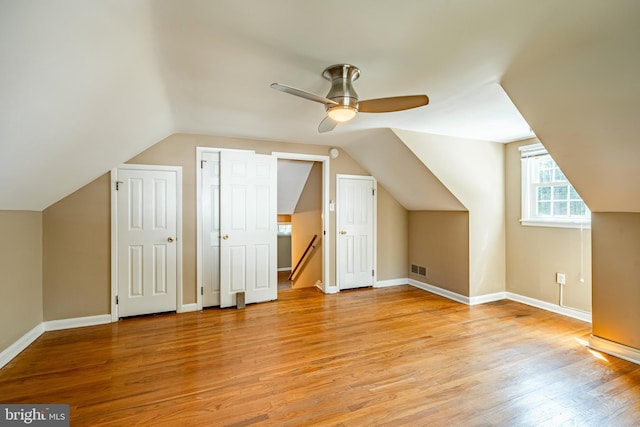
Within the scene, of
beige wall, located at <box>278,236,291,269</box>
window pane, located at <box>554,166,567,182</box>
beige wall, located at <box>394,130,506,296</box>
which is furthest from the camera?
beige wall, located at <box>278,236,291,269</box>

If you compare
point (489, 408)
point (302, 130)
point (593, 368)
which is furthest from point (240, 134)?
point (593, 368)

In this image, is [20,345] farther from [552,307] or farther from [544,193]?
[544,193]

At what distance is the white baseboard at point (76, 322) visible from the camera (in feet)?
10.3

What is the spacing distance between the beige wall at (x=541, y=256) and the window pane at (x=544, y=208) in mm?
209

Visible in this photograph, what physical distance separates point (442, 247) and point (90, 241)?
4540 millimetres

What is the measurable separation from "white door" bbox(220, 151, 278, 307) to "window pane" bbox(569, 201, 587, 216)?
3.72 metres

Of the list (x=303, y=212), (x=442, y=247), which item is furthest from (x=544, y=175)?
(x=303, y=212)

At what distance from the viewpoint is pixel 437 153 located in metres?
3.77

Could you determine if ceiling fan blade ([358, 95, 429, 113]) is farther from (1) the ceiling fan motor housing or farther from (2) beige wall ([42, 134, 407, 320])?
(2) beige wall ([42, 134, 407, 320])

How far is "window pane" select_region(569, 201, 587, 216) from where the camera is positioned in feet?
11.3

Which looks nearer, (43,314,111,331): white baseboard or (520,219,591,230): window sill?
(43,314,111,331): white baseboard

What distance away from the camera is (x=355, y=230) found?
4.75 meters

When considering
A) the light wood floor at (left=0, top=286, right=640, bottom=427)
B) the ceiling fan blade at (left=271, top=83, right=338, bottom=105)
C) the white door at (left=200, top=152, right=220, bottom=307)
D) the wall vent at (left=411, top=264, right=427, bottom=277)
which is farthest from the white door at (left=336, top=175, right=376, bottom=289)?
the ceiling fan blade at (left=271, top=83, right=338, bottom=105)

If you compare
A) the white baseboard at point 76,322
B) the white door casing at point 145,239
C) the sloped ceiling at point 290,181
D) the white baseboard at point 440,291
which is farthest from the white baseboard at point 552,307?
the white baseboard at point 76,322
